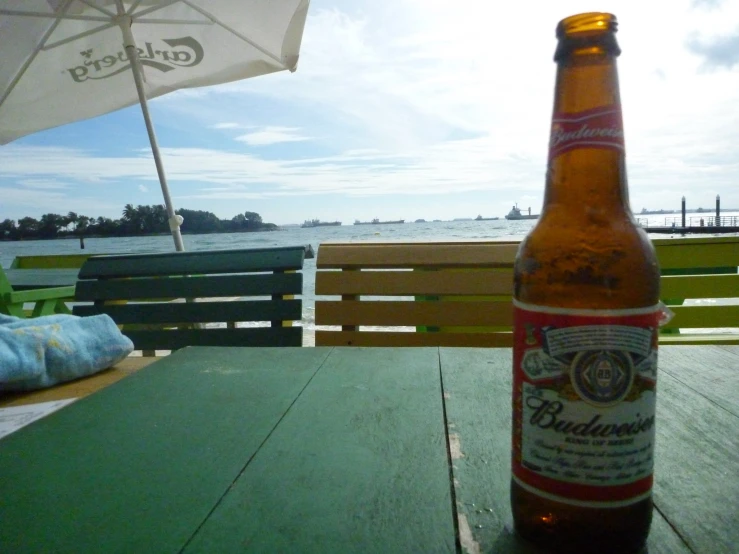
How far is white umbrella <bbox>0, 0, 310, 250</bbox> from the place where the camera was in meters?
3.89

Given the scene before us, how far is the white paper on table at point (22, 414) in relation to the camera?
3.81ft

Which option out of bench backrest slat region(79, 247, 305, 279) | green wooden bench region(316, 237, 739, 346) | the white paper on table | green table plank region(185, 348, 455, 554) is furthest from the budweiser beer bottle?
bench backrest slat region(79, 247, 305, 279)

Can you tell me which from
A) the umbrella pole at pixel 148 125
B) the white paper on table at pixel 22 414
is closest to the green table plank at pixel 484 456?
the white paper on table at pixel 22 414

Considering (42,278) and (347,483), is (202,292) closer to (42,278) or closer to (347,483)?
(347,483)

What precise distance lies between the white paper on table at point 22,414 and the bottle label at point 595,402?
3.53 feet

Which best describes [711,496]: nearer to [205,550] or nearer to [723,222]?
[205,550]

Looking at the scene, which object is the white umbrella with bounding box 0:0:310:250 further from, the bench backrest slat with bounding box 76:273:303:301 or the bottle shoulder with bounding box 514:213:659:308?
the bottle shoulder with bounding box 514:213:659:308

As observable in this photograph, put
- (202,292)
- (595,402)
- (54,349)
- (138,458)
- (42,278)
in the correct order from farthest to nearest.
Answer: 1. (42,278)
2. (202,292)
3. (54,349)
4. (138,458)
5. (595,402)

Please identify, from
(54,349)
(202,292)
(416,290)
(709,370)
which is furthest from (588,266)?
(202,292)

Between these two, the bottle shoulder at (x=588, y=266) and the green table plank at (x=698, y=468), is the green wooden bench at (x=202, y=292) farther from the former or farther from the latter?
the bottle shoulder at (x=588, y=266)

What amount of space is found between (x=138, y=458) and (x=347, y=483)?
0.32 meters

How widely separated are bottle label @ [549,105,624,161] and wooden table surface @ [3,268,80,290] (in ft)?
14.6

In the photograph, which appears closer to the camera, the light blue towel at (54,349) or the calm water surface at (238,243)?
the light blue towel at (54,349)

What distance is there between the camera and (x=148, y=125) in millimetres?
4020
